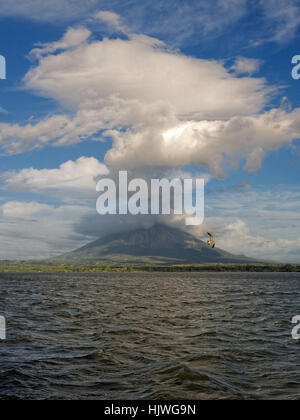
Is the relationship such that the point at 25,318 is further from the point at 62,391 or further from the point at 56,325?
the point at 62,391

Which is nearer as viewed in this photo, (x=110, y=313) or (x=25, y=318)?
(x=25, y=318)

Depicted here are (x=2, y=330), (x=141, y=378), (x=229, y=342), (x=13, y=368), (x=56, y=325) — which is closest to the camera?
(x=141, y=378)

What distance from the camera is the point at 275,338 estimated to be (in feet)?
102

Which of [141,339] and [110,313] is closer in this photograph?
[141,339]

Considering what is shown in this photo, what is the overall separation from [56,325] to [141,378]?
19.4 metres

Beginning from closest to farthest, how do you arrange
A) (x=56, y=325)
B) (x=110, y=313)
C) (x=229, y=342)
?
(x=229, y=342)
(x=56, y=325)
(x=110, y=313)
